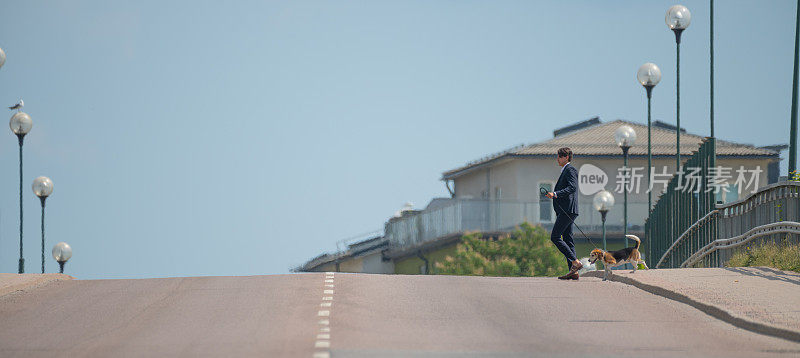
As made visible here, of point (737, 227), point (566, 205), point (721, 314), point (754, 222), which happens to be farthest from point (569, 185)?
point (737, 227)

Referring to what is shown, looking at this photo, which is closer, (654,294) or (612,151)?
(654,294)

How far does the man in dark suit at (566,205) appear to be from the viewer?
18.6 m

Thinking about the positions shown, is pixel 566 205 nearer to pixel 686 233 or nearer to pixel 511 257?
pixel 686 233

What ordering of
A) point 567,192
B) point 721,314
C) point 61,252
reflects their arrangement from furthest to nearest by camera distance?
point 61,252
point 567,192
point 721,314

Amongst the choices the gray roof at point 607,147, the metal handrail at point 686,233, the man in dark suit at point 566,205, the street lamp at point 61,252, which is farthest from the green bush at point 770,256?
the gray roof at point 607,147

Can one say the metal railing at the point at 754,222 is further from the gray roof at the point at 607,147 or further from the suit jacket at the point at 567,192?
the gray roof at the point at 607,147

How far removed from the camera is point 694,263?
26984 millimetres

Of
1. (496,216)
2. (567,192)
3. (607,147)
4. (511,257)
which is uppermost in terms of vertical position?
(607,147)

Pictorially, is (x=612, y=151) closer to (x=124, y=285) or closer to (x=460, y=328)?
(x=124, y=285)

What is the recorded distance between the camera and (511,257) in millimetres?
49906

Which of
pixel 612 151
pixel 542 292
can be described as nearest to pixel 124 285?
pixel 542 292

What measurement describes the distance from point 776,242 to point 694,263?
555cm

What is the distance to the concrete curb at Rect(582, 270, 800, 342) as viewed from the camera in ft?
43.3

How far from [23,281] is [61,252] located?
21.1 m
